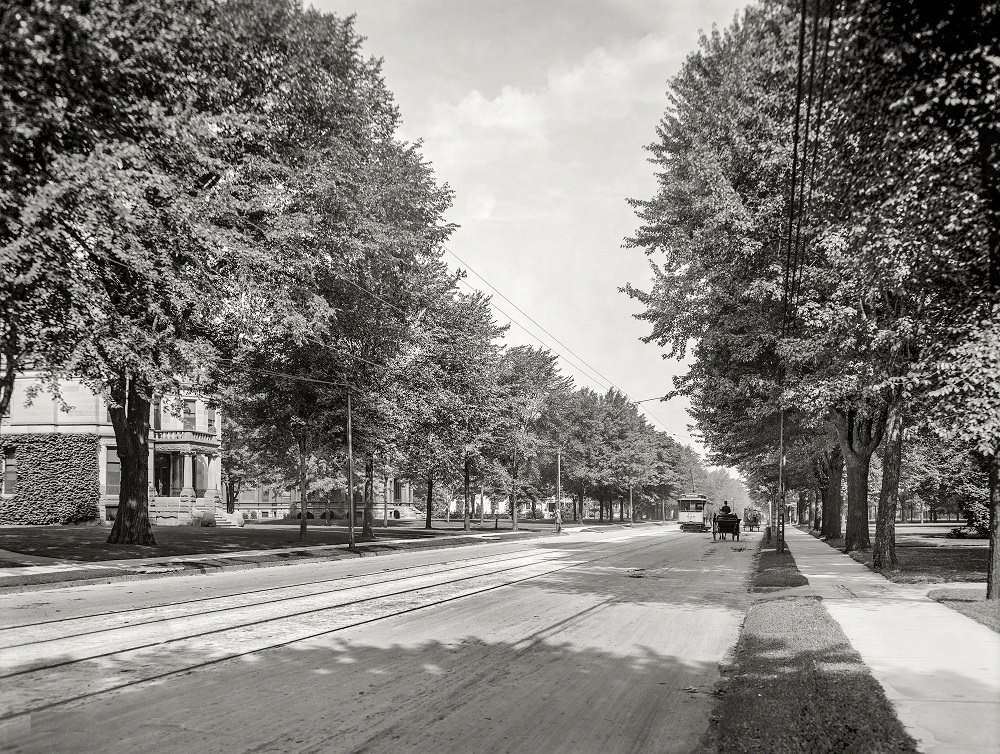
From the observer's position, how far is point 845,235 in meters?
15.4

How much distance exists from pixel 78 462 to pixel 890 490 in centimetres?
4327

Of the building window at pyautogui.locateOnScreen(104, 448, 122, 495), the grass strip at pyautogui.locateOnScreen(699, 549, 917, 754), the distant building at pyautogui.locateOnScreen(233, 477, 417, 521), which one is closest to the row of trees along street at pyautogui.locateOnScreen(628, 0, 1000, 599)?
the grass strip at pyautogui.locateOnScreen(699, 549, 917, 754)

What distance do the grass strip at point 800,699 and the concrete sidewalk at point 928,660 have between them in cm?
19

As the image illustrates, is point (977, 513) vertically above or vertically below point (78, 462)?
below

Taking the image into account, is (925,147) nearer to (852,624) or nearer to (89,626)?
(852,624)

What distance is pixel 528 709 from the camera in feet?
21.5

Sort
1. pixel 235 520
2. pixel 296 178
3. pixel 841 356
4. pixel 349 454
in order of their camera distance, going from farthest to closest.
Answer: pixel 235 520
pixel 349 454
pixel 296 178
pixel 841 356

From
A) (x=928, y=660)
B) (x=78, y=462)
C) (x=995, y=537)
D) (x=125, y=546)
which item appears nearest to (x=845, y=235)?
(x=995, y=537)

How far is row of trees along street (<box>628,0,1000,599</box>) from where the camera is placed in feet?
25.1

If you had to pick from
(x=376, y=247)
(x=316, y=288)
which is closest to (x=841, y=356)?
(x=376, y=247)

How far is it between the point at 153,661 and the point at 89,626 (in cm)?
310

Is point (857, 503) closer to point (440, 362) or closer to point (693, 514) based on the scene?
point (440, 362)

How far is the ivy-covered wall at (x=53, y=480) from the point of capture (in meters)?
43.8

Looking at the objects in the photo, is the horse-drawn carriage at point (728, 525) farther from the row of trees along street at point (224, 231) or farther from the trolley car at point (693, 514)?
the trolley car at point (693, 514)
